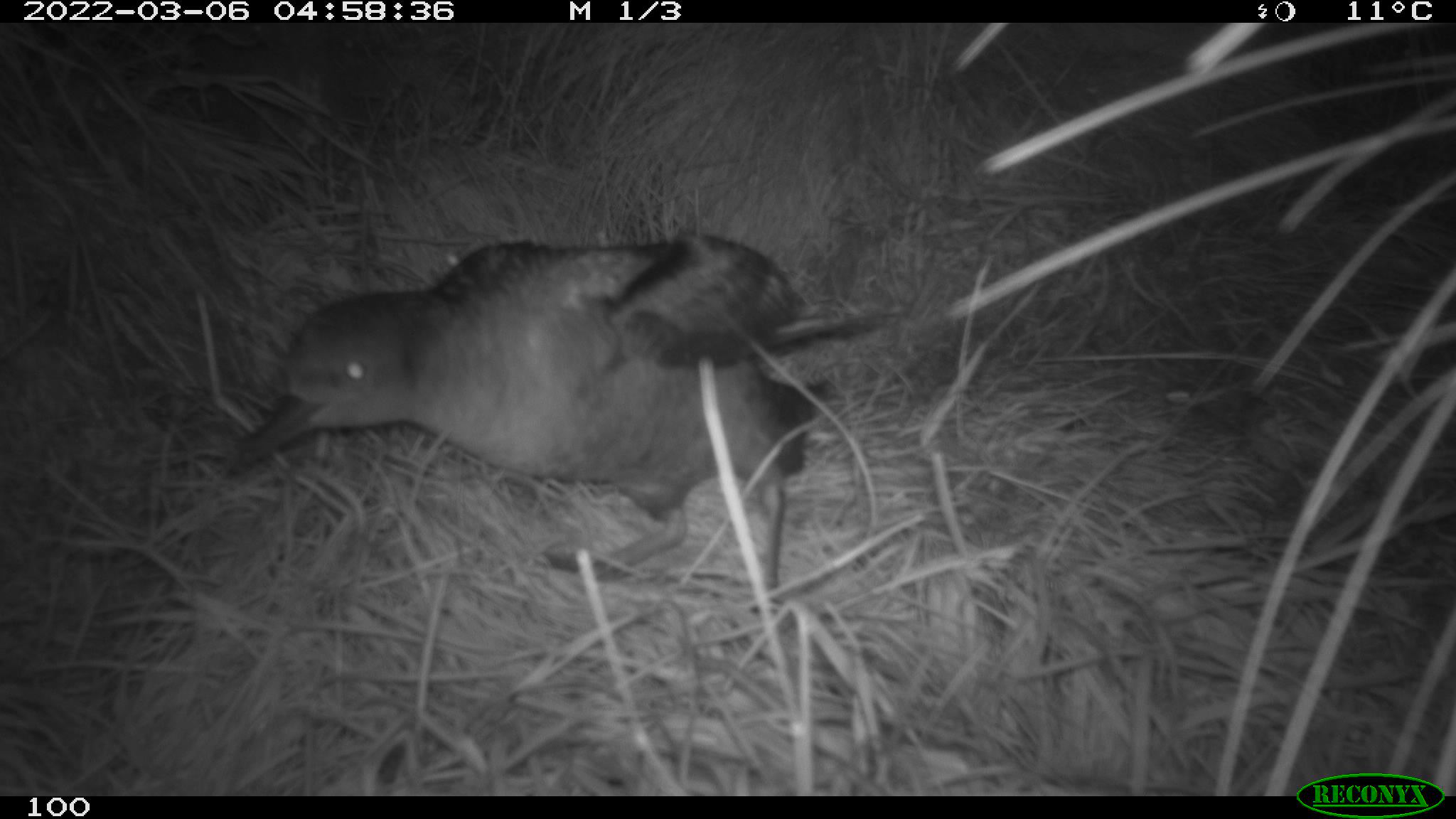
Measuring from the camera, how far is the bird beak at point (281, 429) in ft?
5.27

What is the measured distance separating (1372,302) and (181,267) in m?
3.10

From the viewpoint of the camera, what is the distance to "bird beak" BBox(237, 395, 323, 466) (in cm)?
161

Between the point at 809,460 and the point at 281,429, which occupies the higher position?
the point at 281,429

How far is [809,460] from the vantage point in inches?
86.9

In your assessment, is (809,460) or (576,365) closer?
(576,365)
